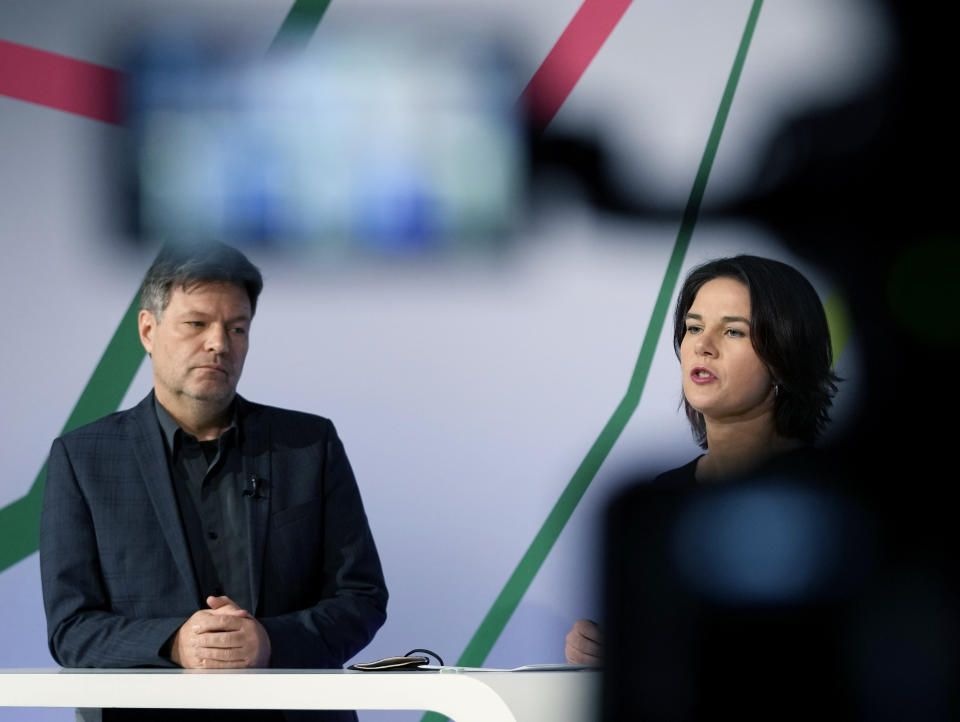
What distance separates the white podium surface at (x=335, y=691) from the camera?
6.59ft

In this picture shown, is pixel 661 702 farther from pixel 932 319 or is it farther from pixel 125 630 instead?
pixel 125 630

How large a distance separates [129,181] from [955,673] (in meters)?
3.00

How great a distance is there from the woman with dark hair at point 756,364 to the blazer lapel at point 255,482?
812 millimetres

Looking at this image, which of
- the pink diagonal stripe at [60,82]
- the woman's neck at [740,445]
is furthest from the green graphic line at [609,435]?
the pink diagonal stripe at [60,82]

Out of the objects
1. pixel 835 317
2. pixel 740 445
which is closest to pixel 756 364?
pixel 740 445

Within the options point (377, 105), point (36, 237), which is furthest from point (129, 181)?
point (377, 105)

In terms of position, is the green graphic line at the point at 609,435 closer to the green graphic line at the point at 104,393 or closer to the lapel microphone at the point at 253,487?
the green graphic line at the point at 104,393

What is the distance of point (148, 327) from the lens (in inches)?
112

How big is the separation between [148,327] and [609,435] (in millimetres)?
1565

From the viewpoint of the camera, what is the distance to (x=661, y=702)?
64.0 inches

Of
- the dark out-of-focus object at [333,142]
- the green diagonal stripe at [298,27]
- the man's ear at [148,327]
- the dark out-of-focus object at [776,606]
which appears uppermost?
the green diagonal stripe at [298,27]

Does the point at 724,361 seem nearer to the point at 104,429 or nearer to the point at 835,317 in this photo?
the point at 104,429

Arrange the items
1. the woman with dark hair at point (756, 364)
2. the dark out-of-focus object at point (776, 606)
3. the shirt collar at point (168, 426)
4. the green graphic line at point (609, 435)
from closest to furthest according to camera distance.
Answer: the dark out-of-focus object at point (776, 606) < the woman with dark hair at point (756, 364) < the shirt collar at point (168, 426) < the green graphic line at point (609, 435)

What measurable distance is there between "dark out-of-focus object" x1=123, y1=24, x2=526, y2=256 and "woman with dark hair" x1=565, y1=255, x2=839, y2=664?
154 cm
